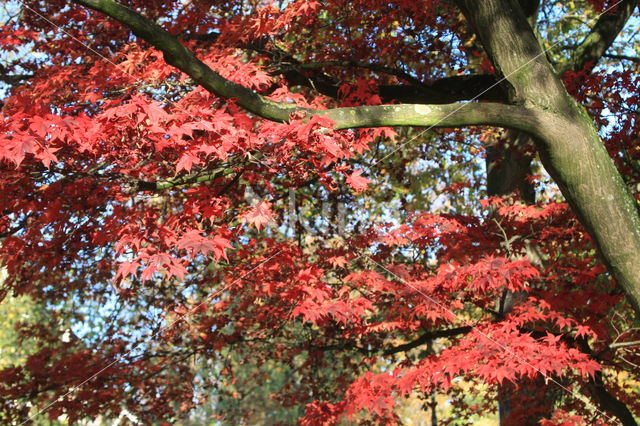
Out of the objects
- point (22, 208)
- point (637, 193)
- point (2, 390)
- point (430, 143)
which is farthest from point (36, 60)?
point (637, 193)

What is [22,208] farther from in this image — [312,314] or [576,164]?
[576,164]

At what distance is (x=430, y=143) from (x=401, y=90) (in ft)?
12.7

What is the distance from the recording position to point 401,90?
5.27 m

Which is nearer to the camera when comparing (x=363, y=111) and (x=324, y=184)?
(x=363, y=111)

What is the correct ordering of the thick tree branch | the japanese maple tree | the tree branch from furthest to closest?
1. the tree branch
2. the japanese maple tree
3. the thick tree branch

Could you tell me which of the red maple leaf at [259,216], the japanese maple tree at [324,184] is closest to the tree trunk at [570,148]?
the japanese maple tree at [324,184]

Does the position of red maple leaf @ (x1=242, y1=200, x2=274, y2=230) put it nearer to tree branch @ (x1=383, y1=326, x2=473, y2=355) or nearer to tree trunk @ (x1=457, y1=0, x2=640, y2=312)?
tree trunk @ (x1=457, y1=0, x2=640, y2=312)

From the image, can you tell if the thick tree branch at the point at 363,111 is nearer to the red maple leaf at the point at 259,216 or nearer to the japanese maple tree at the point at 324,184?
the japanese maple tree at the point at 324,184

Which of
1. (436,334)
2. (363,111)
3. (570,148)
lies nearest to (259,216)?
(363,111)

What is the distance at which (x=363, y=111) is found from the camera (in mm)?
3320

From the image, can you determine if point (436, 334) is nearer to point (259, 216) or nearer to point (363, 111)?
point (259, 216)

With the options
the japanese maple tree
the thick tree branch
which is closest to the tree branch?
the japanese maple tree

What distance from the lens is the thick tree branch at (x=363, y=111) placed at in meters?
3.01

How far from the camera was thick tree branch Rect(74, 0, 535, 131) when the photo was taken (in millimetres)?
3012
